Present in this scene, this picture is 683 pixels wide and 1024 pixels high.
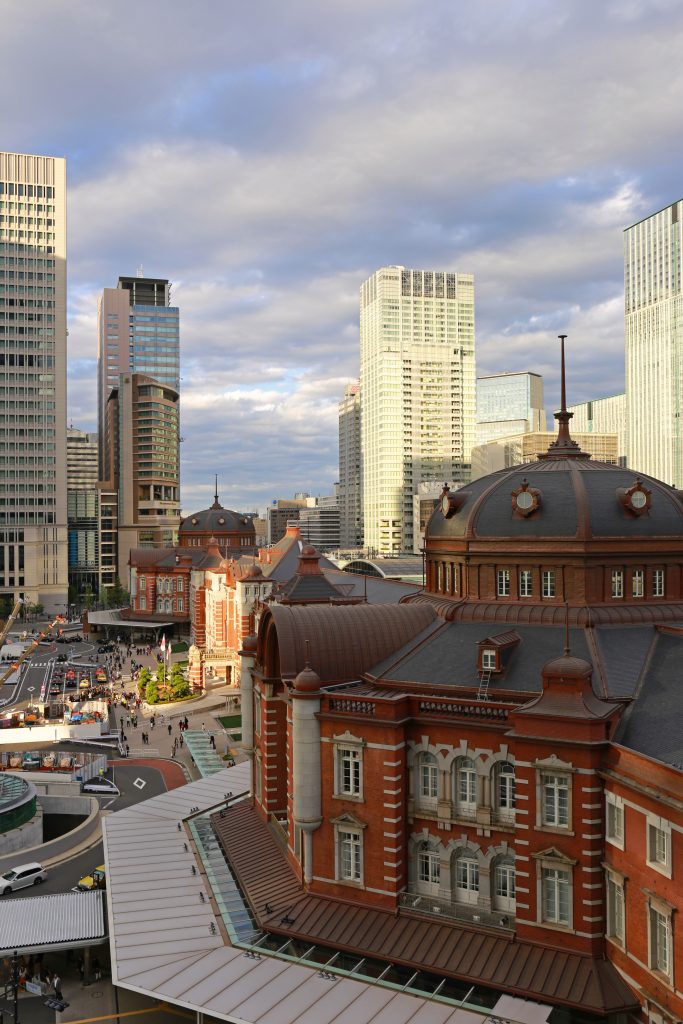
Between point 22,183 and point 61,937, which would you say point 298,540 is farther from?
point 22,183

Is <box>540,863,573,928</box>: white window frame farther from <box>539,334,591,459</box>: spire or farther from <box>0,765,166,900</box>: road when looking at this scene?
<box>0,765,166,900</box>: road

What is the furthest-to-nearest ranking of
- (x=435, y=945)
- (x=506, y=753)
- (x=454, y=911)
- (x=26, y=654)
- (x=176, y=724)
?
1. (x=26, y=654)
2. (x=176, y=724)
3. (x=454, y=911)
4. (x=506, y=753)
5. (x=435, y=945)

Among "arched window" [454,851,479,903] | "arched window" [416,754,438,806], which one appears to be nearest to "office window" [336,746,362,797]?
"arched window" [416,754,438,806]

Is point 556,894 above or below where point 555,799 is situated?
below

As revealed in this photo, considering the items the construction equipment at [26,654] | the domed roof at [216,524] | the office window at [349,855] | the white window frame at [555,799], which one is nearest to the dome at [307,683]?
the office window at [349,855]

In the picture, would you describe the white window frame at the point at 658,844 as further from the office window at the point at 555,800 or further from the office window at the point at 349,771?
the office window at the point at 349,771

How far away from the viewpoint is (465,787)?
35250 mm

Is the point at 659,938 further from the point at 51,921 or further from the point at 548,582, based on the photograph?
the point at 51,921

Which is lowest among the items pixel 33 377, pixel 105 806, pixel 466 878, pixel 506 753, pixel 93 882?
pixel 105 806

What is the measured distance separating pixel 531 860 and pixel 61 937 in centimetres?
2115

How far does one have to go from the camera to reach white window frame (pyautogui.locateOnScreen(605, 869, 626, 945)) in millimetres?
29859

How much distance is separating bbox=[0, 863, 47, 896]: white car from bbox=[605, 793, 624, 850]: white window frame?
3277 cm

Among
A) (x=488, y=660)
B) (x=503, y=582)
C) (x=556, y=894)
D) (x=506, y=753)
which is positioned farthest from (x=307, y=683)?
(x=556, y=894)

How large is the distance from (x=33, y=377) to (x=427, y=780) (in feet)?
508
